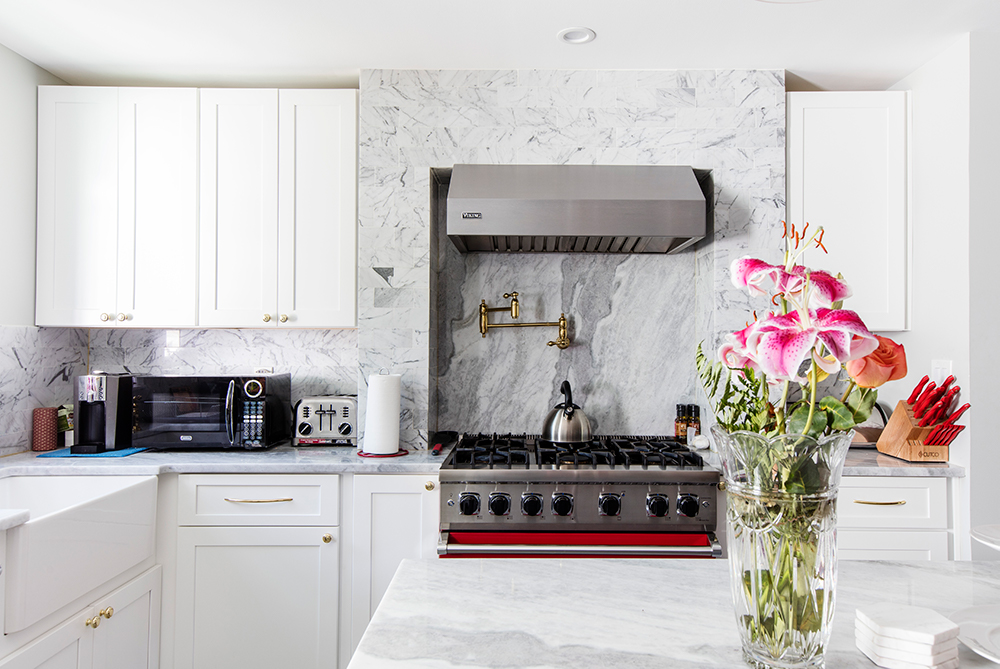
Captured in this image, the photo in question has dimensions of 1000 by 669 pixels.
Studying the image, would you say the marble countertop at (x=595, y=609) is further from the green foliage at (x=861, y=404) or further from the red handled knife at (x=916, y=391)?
the red handled knife at (x=916, y=391)

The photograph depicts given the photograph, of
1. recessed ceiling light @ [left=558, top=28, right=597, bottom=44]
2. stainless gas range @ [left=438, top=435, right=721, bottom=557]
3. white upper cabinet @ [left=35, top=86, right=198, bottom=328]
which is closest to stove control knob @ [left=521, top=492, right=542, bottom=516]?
stainless gas range @ [left=438, top=435, right=721, bottom=557]

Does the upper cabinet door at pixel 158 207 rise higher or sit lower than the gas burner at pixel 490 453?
higher

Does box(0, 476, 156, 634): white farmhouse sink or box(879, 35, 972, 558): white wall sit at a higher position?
box(879, 35, 972, 558): white wall

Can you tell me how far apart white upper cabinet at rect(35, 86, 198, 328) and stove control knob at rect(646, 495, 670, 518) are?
2.03 metres

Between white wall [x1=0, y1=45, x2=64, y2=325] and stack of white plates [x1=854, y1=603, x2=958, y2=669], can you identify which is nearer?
stack of white plates [x1=854, y1=603, x2=958, y2=669]

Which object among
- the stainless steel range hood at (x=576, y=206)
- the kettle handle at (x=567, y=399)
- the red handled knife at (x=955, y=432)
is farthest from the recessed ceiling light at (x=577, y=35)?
the red handled knife at (x=955, y=432)

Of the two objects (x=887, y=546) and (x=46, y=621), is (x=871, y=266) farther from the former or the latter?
(x=46, y=621)

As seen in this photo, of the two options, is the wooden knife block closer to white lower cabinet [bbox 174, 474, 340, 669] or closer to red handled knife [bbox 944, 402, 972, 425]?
red handled knife [bbox 944, 402, 972, 425]

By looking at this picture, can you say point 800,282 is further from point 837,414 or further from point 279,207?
point 279,207

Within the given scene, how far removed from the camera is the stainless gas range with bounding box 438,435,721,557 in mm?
2275

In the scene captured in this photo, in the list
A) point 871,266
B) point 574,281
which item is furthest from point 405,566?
point 871,266

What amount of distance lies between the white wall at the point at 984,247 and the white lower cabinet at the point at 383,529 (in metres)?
2.07

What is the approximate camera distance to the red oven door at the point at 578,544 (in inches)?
88.6

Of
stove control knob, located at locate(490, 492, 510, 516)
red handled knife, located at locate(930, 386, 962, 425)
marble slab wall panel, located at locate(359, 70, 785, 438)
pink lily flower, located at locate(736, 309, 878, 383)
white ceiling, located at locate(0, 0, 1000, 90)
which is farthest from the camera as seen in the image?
marble slab wall panel, located at locate(359, 70, 785, 438)
